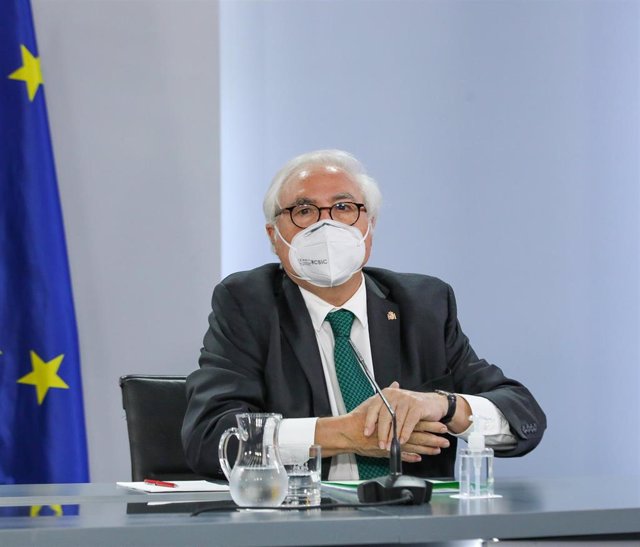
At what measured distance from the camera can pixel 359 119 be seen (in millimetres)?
3861

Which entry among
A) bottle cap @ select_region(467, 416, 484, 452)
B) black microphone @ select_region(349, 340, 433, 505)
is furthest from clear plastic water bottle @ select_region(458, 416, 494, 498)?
black microphone @ select_region(349, 340, 433, 505)

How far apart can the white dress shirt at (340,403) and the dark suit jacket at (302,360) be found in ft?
0.08

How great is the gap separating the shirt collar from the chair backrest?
0.40m

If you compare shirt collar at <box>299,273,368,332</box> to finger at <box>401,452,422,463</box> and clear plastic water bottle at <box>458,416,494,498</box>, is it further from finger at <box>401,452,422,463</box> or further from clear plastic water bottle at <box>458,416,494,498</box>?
clear plastic water bottle at <box>458,416,494,498</box>

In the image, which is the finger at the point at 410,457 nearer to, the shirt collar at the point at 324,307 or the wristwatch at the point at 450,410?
the wristwatch at the point at 450,410

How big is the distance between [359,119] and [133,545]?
2.77m

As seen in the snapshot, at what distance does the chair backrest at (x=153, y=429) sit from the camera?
245cm

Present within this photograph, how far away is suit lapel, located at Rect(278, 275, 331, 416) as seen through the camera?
2426 mm

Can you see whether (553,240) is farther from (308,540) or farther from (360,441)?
(308,540)

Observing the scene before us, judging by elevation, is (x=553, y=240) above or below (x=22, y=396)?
above

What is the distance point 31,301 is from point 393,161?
1465 mm

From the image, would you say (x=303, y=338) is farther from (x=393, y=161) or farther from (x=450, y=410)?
(x=393, y=161)

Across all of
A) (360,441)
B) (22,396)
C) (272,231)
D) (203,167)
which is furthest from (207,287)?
(360,441)

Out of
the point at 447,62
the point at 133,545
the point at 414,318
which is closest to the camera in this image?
the point at 133,545
